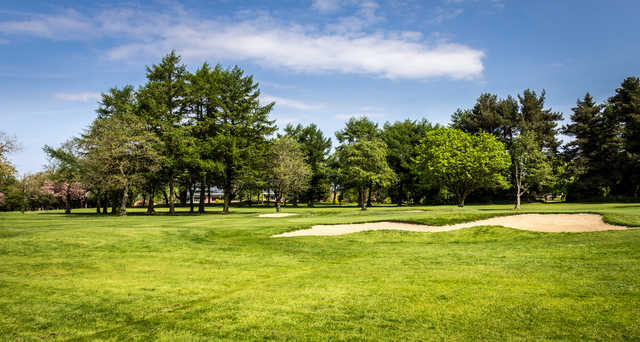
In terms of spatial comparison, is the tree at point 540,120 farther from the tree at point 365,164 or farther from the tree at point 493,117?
the tree at point 365,164

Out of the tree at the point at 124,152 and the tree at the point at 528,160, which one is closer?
the tree at the point at 124,152

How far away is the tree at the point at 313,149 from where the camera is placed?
8431 centimetres

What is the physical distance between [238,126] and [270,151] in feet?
27.5

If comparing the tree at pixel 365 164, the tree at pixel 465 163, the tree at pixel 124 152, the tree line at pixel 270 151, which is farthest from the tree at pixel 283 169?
the tree at pixel 465 163

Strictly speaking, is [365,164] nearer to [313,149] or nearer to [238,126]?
[238,126]

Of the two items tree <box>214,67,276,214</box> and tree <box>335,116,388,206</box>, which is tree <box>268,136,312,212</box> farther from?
tree <box>335,116,388,206</box>

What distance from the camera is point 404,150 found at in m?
78.8

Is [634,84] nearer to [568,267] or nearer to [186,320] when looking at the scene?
[568,267]

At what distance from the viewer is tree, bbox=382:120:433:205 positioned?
3044 inches

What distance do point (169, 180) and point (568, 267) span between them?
46.2 metres

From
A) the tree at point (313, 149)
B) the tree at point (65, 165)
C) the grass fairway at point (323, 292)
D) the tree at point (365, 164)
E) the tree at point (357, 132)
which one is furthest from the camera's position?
the tree at point (313, 149)

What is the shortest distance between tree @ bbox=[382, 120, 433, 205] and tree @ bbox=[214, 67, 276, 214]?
118 feet

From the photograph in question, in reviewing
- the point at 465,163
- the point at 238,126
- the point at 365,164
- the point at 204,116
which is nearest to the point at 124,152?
the point at 204,116

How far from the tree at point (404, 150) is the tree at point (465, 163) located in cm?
1462
